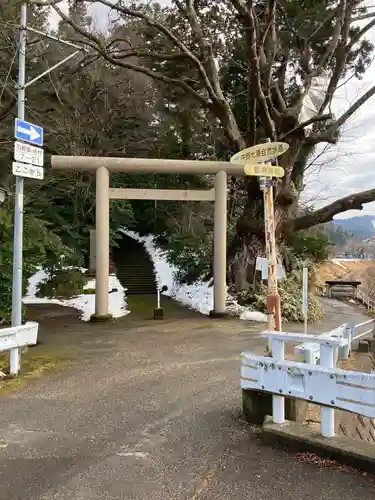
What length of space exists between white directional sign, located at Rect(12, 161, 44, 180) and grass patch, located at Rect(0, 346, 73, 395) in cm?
300

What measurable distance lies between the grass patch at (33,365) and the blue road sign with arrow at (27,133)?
354 cm

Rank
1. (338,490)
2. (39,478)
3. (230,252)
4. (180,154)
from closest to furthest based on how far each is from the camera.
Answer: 1. (338,490)
2. (39,478)
3. (230,252)
4. (180,154)

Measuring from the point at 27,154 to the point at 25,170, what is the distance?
0.25 meters

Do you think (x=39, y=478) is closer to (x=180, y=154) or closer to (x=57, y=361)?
(x=57, y=361)

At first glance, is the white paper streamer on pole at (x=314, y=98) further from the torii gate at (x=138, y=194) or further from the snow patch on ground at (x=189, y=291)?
the snow patch on ground at (x=189, y=291)

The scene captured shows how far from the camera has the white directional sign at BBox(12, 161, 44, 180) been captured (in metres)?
6.46

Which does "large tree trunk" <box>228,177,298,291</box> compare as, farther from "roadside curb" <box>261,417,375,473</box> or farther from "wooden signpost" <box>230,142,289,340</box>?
"roadside curb" <box>261,417,375,473</box>

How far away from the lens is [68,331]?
1069 cm

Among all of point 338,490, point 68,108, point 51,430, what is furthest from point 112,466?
point 68,108

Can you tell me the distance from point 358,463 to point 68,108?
1873 centimetres

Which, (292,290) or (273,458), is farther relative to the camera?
(292,290)

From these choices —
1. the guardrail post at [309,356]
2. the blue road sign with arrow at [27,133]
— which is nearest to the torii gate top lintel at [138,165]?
the blue road sign with arrow at [27,133]

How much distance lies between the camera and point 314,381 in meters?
3.78

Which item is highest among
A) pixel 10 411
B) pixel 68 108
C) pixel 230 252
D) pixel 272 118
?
pixel 68 108
